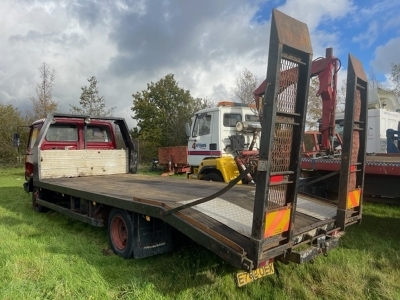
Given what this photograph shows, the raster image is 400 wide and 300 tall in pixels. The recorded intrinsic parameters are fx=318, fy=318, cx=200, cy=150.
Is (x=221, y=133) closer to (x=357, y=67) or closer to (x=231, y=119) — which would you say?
(x=231, y=119)

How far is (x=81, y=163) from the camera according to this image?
24.3 ft

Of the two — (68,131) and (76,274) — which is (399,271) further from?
(68,131)

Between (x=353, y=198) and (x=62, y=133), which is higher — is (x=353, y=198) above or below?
below

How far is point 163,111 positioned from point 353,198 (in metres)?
23.0

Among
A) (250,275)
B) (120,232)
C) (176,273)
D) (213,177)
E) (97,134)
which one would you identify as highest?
(97,134)

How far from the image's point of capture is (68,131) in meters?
7.88

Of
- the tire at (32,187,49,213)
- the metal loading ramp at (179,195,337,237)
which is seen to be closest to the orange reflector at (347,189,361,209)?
the metal loading ramp at (179,195,337,237)

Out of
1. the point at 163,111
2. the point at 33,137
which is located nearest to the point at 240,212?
the point at 33,137

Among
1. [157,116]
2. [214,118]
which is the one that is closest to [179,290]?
[214,118]

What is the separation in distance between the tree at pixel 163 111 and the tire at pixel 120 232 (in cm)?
2058

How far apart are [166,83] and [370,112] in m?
19.6

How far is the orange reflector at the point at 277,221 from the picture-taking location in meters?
2.60

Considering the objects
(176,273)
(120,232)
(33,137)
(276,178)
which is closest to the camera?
(276,178)

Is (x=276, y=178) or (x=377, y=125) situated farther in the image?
(x=377, y=125)
